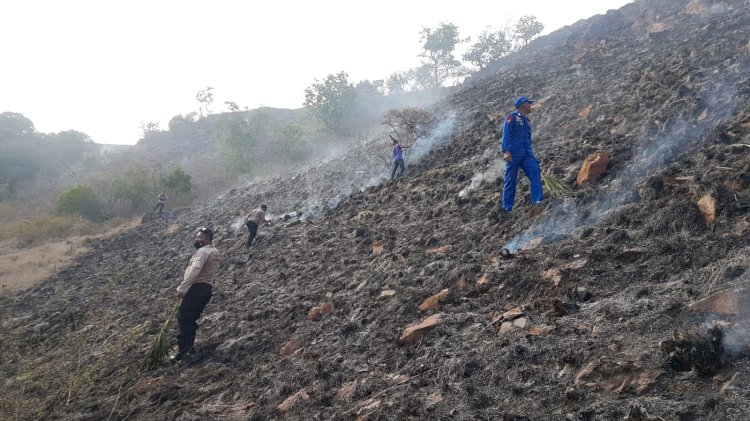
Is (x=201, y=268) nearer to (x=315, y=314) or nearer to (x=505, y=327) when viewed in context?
(x=315, y=314)

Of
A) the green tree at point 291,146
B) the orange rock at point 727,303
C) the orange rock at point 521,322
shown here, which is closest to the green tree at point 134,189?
the green tree at point 291,146

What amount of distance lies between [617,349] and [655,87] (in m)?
7.19

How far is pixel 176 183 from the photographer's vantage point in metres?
23.0

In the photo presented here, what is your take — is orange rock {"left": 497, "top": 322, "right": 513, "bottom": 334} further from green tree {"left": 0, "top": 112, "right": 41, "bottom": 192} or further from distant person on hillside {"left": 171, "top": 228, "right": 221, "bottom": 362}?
green tree {"left": 0, "top": 112, "right": 41, "bottom": 192}

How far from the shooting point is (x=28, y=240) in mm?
18094

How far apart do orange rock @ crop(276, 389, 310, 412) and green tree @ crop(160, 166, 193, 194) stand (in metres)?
21.7

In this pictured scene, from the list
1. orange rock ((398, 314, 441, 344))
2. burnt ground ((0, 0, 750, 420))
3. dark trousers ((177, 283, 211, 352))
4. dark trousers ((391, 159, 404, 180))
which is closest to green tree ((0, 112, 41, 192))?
burnt ground ((0, 0, 750, 420))

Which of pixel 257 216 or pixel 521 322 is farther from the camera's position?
pixel 257 216

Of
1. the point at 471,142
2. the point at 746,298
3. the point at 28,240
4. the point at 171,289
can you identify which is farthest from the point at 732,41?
the point at 28,240

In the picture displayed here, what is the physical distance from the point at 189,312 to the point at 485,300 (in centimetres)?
301

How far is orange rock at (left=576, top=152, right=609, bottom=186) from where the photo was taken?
5715 millimetres

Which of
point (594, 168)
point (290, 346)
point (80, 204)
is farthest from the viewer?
point (80, 204)

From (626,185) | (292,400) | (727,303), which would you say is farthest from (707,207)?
(292,400)

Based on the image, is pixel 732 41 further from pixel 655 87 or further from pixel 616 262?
pixel 616 262
